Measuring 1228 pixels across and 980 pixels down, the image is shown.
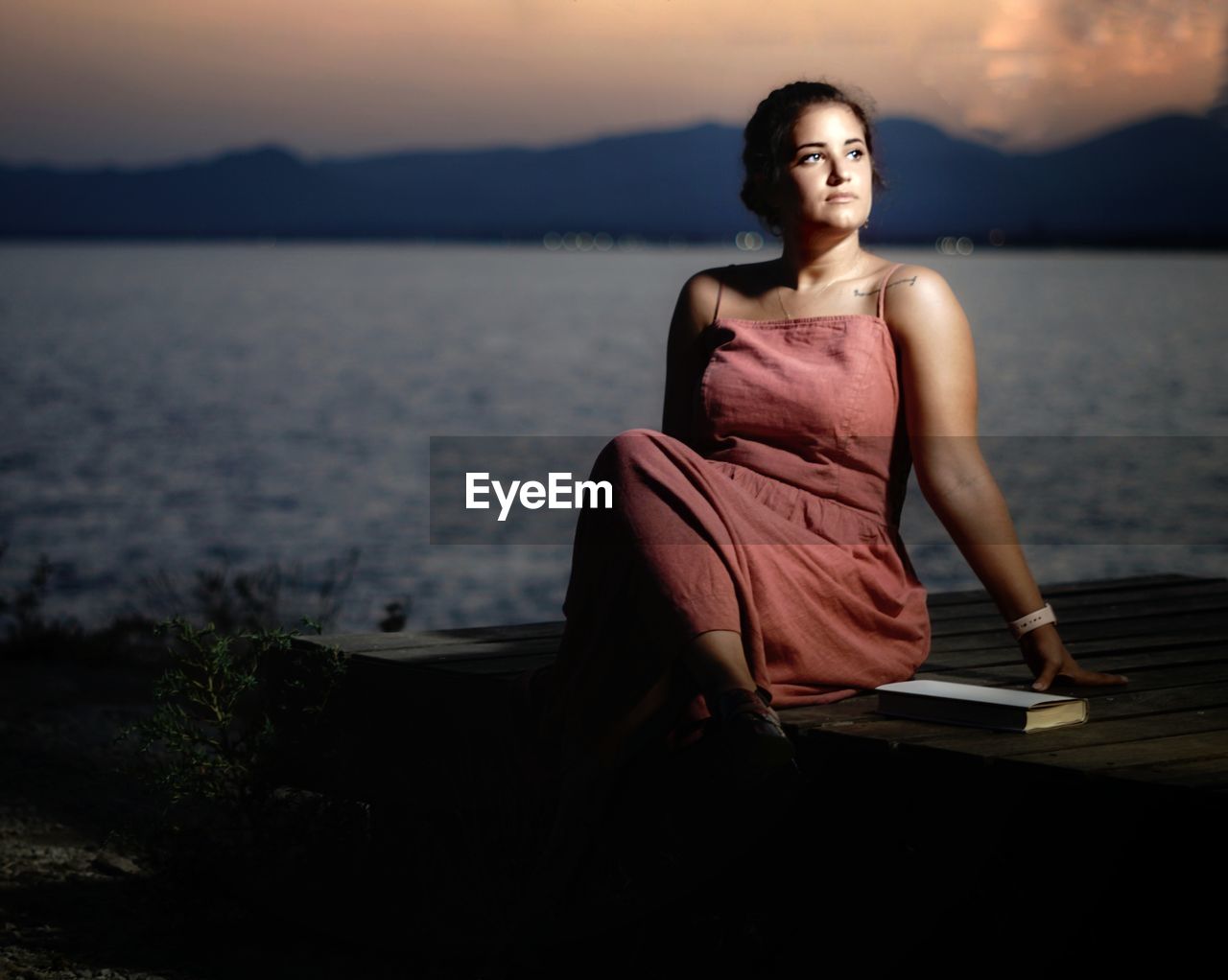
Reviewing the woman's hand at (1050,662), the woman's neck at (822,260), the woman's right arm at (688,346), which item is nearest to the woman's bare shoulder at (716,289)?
the woman's right arm at (688,346)

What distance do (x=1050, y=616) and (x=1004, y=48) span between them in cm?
171

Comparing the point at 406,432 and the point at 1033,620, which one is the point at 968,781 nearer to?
the point at 1033,620

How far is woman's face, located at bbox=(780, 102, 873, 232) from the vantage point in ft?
13.1

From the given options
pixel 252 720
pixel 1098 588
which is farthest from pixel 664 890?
pixel 1098 588

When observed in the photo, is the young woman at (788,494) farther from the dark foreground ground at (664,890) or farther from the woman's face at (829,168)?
the dark foreground ground at (664,890)

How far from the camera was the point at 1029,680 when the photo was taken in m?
4.06

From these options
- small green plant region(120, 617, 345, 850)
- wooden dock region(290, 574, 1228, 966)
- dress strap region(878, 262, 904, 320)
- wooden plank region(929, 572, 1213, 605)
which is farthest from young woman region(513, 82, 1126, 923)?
wooden plank region(929, 572, 1213, 605)

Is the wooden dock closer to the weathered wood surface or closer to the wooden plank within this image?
the weathered wood surface

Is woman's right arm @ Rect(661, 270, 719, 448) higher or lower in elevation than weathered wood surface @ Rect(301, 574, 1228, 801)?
higher

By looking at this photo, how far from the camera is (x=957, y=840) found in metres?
3.26

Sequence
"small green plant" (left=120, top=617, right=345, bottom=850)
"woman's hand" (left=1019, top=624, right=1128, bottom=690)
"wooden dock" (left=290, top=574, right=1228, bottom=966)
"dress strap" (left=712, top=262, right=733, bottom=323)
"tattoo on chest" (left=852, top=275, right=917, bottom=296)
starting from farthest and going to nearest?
"small green plant" (left=120, top=617, right=345, bottom=850) < "dress strap" (left=712, top=262, right=733, bottom=323) < "tattoo on chest" (left=852, top=275, right=917, bottom=296) < "woman's hand" (left=1019, top=624, right=1128, bottom=690) < "wooden dock" (left=290, top=574, right=1228, bottom=966)

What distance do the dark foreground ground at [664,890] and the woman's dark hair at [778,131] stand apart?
1437mm

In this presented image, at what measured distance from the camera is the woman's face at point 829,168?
400 cm

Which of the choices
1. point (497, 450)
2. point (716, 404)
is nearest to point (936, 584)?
point (497, 450)
